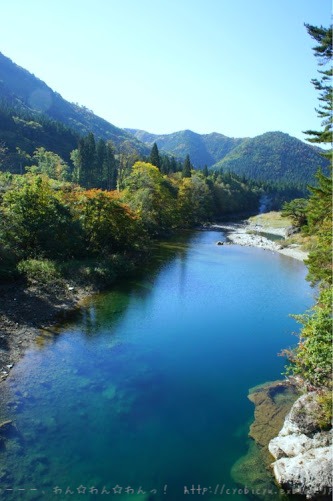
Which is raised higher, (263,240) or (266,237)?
(266,237)

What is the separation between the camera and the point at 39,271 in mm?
30625

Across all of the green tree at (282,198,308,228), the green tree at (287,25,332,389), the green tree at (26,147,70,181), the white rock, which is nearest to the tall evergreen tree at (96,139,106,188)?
the green tree at (26,147,70,181)

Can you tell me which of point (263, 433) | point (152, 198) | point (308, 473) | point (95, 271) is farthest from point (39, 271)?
point (152, 198)

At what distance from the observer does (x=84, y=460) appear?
13.5m

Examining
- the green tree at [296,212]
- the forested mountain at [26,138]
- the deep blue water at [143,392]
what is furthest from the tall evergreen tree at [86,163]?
the deep blue water at [143,392]

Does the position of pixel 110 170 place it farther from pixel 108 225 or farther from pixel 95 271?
pixel 95 271

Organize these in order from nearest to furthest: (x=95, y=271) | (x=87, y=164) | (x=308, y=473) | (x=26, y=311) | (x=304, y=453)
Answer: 1. (x=308, y=473)
2. (x=304, y=453)
3. (x=26, y=311)
4. (x=95, y=271)
5. (x=87, y=164)

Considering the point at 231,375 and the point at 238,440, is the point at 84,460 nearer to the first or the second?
the point at 238,440

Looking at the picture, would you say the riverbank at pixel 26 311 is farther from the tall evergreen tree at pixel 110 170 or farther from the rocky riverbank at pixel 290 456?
the tall evergreen tree at pixel 110 170

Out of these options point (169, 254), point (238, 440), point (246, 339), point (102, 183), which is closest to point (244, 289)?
point (246, 339)

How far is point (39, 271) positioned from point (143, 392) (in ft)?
55.4

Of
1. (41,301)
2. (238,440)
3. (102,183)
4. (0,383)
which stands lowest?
(238,440)

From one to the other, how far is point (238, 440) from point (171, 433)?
2987mm

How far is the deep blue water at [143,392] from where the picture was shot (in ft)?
42.4
